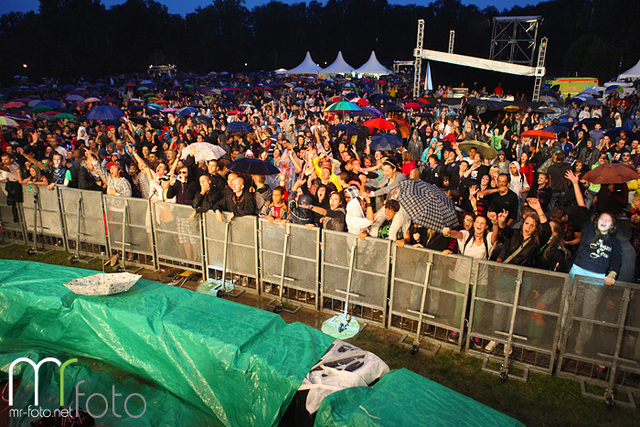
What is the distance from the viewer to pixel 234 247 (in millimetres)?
7703

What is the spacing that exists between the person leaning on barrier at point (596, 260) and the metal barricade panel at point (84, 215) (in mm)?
8450

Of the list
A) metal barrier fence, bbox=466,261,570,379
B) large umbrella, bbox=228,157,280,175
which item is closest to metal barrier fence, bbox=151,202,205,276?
large umbrella, bbox=228,157,280,175

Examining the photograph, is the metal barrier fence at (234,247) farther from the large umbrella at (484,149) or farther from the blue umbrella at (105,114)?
the blue umbrella at (105,114)

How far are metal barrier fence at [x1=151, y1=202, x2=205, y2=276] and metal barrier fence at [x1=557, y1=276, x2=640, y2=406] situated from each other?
6.00 metres

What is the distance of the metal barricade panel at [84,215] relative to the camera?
880 cm

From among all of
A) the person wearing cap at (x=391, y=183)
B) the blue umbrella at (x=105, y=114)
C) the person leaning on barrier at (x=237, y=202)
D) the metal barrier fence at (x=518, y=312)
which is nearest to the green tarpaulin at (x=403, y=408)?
the metal barrier fence at (x=518, y=312)

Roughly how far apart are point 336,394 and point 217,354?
1.31 metres

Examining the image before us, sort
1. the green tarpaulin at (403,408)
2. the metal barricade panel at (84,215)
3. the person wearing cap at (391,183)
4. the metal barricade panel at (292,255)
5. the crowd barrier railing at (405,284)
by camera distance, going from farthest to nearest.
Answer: the metal barricade panel at (84,215) → the person wearing cap at (391,183) → the metal barricade panel at (292,255) → the crowd barrier railing at (405,284) → the green tarpaulin at (403,408)

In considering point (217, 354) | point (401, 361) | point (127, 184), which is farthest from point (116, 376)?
point (127, 184)

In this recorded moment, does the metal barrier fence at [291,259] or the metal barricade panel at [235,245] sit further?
the metal barricade panel at [235,245]

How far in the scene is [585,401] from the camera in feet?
17.1

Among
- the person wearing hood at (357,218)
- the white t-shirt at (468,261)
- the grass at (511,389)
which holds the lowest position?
the grass at (511,389)

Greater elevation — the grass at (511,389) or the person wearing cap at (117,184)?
the person wearing cap at (117,184)

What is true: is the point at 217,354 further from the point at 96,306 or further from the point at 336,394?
the point at 96,306
